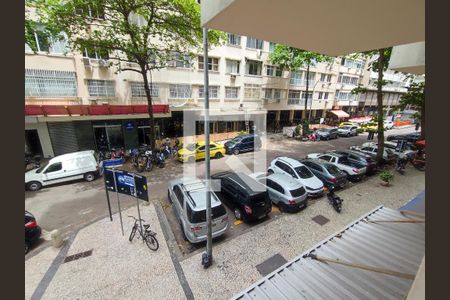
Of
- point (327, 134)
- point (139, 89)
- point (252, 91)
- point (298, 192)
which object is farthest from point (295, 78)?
point (298, 192)

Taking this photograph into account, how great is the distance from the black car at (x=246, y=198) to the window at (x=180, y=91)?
1293 cm

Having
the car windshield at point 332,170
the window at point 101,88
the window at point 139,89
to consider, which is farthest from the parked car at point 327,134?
the window at point 101,88

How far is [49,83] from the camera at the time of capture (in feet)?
46.4

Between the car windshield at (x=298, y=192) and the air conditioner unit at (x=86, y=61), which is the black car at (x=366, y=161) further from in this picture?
the air conditioner unit at (x=86, y=61)

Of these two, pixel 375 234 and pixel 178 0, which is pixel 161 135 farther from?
pixel 375 234

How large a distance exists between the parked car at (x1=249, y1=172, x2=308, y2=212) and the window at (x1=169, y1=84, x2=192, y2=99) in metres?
13.5

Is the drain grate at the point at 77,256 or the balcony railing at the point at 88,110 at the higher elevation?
the balcony railing at the point at 88,110

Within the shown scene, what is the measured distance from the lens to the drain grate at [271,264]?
19.6 ft

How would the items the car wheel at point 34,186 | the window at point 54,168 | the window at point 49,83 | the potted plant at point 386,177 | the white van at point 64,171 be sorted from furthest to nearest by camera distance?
the window at point 49,83
the potted plant at point 386,177
the window at point 54,168
the white van at point 64,171
the car wheel at point 34,186

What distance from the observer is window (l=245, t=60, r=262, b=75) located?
2298 cm

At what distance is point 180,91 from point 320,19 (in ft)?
59.5

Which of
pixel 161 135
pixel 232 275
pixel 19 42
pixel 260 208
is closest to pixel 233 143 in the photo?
pixel 161 135

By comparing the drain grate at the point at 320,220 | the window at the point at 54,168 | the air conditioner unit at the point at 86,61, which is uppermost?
the air conditioner unit at the point at 86,61

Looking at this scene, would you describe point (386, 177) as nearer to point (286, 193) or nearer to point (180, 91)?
point (286, 193)
